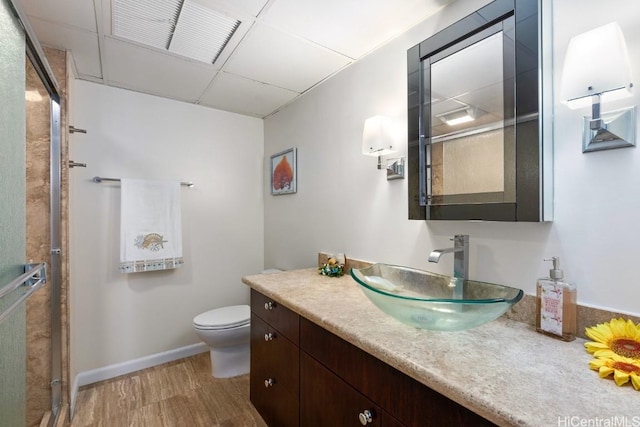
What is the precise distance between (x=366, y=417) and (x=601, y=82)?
1.18 meters

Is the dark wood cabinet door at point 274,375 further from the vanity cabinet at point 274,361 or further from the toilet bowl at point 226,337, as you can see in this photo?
the toilet bowl at point 226,337

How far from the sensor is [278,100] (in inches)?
95.4

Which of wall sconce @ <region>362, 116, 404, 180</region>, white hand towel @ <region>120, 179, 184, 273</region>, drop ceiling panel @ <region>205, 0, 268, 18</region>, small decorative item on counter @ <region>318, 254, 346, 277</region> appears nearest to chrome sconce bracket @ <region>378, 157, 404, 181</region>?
wall sconce @ <region>362, 116, 404, 180</region>

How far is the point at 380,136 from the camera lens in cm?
151

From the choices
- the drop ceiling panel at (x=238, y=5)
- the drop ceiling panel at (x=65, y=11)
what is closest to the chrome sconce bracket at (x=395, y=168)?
the drop ceiling panel at (x=238, y=5)

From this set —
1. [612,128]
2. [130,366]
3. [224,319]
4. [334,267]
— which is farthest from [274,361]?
[612,128]

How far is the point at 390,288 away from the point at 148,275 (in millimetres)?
1930

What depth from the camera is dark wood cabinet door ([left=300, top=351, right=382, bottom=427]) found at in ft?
3.06

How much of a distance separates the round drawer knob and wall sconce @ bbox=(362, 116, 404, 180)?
3.47 ft

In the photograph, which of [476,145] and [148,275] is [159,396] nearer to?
[148,275]

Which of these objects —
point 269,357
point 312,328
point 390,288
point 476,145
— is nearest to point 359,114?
point 476,145

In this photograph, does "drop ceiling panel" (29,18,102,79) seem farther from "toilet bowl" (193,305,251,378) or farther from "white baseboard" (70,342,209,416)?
"white baseboard" (70,342,209,416)

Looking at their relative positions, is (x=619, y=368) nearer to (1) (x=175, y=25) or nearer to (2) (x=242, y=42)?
(2) (x=242, y=42)

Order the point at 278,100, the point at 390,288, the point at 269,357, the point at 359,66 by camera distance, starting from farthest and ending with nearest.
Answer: the point at 278,100 → the point at 359,66 → the point at 269,357 → the point at 390,288
